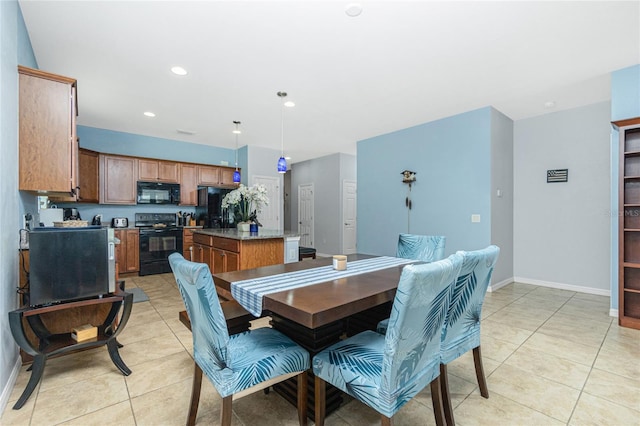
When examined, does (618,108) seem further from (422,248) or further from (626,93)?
(422,248)

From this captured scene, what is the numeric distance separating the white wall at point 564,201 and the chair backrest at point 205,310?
5.14 metres

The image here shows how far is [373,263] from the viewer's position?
2.39 metres

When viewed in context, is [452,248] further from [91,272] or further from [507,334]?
[91,272]

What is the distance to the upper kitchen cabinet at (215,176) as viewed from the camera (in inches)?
250

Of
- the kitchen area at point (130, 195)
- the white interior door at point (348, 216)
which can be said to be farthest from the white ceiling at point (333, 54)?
the white interior door at point (348, 216)

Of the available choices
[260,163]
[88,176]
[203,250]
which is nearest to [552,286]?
[203,250]

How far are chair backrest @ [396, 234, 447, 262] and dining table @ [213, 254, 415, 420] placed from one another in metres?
0.60

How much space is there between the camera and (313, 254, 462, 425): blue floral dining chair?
1110 millimetres

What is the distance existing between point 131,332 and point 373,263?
245cm

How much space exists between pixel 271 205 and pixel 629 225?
6.02 meters

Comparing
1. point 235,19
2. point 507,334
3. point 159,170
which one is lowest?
point 507,334

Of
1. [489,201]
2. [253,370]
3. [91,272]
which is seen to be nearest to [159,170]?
[91,272]

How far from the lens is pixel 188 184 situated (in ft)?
20.3

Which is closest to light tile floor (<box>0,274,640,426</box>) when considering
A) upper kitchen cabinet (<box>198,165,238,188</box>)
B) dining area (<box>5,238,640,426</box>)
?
dining area (<box>5,238,640,426</box>)
